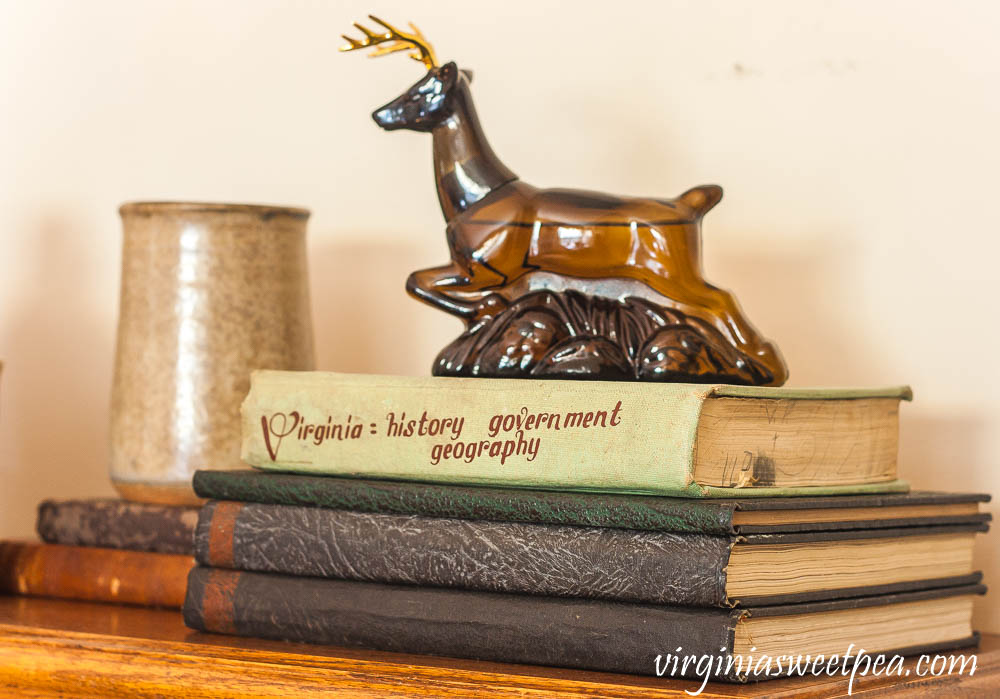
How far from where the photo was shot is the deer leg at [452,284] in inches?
31.2

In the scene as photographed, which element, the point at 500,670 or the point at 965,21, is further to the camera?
the point at 965,21

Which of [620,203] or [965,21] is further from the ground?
[965,21]

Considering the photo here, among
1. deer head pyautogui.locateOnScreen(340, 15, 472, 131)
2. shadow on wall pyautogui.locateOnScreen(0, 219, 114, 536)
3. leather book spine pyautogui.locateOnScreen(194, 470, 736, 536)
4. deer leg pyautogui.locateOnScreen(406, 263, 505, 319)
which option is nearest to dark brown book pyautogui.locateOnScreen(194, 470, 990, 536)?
leather book spine pyautogui.locateOnScreen(194, 470, 736, 536)

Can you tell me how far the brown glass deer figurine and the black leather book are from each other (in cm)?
11

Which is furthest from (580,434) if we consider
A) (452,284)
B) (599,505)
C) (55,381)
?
(55,381)

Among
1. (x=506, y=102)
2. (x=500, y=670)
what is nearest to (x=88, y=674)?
(x=500, y=670)

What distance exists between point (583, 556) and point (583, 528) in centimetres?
2

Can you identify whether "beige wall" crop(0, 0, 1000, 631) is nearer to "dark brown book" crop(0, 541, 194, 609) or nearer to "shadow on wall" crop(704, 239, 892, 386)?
"shadow on wall" crop(704, 239, 892, 386)

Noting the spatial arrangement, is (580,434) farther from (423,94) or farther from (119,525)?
(119,525)

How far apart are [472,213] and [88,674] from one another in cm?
36

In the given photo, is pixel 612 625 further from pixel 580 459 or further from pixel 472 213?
pixel 472 213

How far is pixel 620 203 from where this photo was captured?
78cm

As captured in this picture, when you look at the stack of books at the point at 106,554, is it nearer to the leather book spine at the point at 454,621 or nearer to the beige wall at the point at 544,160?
the leather book spine at the point at 454,621

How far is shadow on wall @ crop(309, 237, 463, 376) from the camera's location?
1077 millimetres
